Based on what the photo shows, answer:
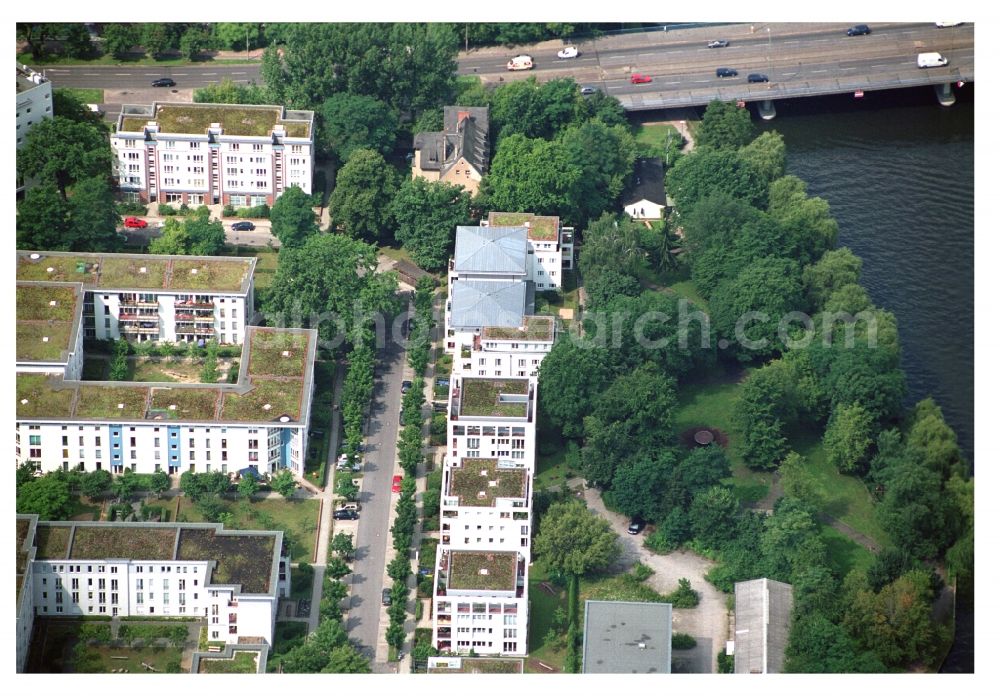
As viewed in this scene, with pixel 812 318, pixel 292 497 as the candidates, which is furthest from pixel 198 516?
pixel 812 318

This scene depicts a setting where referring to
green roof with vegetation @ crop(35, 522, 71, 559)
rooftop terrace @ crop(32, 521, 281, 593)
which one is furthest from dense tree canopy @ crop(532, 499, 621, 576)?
green roof with vegetation @ crop(35, 522, 71, 559)

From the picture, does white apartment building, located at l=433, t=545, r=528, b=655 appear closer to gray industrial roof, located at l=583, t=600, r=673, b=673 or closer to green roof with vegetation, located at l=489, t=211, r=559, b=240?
gray industrial roof, located at l=583, t=600, r=673, b=673

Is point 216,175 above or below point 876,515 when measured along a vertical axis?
above

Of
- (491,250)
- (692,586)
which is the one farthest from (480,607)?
(491,250)

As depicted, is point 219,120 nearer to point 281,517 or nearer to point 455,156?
point 455,156

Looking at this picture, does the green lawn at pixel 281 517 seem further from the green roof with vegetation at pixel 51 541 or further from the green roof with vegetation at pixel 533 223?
the green roof with vegetation at pixel 533 223
